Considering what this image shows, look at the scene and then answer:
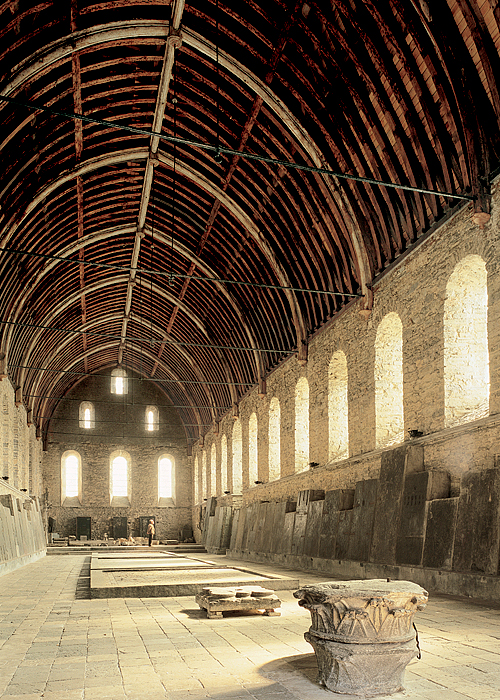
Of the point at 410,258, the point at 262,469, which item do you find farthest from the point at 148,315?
the point at 410,258

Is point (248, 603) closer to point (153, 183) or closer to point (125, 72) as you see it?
point (125, 72)

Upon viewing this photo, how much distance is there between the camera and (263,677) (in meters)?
5.03

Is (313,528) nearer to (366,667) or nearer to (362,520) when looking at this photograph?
(362,520)

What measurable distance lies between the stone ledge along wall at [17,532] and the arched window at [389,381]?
1067 centimetres

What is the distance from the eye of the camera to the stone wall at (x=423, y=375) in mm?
10211

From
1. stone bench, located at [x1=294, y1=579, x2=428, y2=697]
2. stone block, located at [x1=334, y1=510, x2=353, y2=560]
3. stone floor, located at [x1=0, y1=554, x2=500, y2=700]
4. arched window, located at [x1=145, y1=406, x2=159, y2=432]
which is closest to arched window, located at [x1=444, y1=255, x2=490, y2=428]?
stone floor, located at [x1=0, y1=554, x2=500, y2=700]

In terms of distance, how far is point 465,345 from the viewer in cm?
1187

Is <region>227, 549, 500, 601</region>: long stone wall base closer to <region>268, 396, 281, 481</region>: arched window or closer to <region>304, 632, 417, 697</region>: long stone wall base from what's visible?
<region>304, 632, 417, 697</region>: long stone wall base

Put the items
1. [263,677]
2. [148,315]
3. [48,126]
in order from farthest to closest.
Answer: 1. [148,315]
2. [48,126]
3. [263,677]

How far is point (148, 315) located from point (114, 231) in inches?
381

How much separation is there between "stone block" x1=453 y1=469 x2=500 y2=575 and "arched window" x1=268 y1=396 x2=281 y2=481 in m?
13.6

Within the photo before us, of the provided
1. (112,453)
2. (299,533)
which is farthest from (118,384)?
(299,533)

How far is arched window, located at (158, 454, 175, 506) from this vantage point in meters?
41.6

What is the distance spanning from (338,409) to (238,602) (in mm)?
9660
